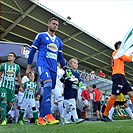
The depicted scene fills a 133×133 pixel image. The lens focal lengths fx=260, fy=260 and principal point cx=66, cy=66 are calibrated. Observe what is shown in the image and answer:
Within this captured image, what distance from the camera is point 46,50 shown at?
14.8ft

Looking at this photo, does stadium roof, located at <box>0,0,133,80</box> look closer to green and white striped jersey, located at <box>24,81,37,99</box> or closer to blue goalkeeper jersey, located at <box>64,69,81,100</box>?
green and white striped jersey, located at <box>24,81,37,99</box>

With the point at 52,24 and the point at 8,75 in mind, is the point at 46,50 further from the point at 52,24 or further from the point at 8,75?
the point at 8,75

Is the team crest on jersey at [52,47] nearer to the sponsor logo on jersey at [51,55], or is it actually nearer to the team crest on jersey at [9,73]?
the sponsor logo on jersey at [51,55]

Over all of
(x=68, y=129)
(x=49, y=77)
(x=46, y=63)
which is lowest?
(x=68, y=129)

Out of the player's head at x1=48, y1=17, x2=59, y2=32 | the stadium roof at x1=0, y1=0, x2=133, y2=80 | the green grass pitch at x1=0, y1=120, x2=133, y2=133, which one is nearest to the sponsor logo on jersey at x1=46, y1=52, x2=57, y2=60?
the player's head at x1=48, y1=17, x2=59, y2=32

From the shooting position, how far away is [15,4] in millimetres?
14969

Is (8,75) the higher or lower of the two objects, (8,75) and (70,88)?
the higher

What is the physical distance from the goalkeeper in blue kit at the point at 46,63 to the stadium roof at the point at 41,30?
10466 millimetres

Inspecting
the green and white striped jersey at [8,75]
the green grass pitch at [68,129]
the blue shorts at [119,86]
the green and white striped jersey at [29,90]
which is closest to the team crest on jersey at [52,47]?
the green grass pitch at [68,129]

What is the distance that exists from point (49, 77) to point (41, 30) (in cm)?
1393

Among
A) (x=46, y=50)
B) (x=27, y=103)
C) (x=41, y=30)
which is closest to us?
(x=46, y=50)

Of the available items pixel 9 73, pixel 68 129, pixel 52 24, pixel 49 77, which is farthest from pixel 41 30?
pixel 68 129

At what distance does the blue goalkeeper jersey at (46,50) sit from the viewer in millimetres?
4453

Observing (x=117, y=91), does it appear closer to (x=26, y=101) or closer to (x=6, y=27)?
(x=26, y=101)
